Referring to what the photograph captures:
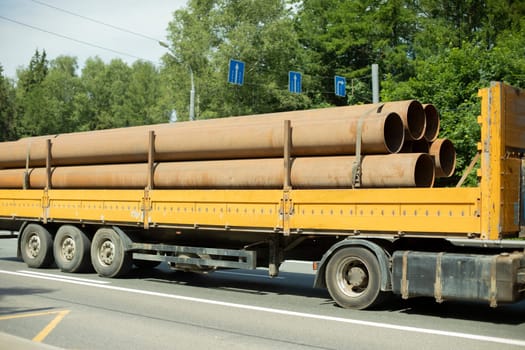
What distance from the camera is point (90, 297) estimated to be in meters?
10.6

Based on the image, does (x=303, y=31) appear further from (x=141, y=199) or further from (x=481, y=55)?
(x=141, y=199)

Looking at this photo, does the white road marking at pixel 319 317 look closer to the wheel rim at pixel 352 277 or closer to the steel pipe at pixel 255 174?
the wheel rim at pixel 352 277

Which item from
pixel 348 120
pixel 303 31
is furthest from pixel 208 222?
pixel 303 31

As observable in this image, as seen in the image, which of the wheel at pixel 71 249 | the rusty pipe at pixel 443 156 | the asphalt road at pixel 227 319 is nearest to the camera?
the asphalt road at pixel 227 319

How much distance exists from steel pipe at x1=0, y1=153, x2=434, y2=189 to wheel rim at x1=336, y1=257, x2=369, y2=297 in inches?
44.4

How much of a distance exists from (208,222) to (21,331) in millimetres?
4067

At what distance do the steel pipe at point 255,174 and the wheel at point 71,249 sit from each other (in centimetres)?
101

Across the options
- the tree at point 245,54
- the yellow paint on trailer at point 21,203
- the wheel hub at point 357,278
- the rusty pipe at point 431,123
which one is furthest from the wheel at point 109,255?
the tree at point 245,54

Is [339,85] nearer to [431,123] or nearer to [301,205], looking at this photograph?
[431,123]

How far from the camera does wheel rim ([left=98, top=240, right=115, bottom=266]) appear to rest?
13.2 m

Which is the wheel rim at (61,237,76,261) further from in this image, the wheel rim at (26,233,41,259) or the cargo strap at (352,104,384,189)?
the cargo strap at (352,104,384,189)

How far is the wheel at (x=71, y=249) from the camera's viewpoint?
1369 centimetres

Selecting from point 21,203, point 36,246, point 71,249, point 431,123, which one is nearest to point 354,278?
point 431,123

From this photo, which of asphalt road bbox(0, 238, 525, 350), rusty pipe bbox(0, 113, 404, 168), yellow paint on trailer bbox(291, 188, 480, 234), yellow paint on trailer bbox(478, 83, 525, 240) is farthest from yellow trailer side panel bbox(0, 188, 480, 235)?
asphalt road bbox(0, 238, 525, 350)
